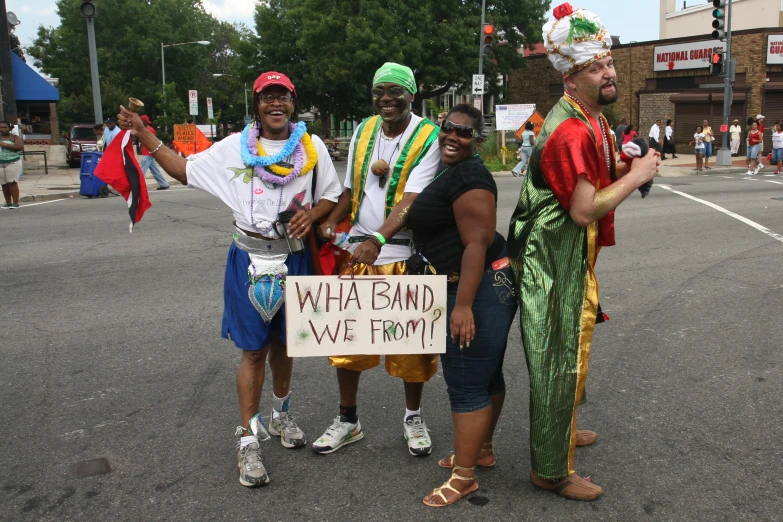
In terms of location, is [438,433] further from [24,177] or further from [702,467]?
[24,177]

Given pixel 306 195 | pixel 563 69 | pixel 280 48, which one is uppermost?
pixel 280 48

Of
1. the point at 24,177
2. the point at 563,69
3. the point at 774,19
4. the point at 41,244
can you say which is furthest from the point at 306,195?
the point at 774,19

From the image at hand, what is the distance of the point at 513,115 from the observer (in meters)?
24.6

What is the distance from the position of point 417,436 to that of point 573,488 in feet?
2.73

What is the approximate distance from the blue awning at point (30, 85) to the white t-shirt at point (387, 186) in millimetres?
27923

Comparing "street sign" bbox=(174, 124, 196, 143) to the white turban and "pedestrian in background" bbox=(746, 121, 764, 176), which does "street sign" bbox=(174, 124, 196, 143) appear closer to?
"pedestrian in background" bbox=(746, 121, 764, 176)

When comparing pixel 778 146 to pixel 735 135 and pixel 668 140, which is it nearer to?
pixel 735 135

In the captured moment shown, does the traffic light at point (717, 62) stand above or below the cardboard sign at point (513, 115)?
above

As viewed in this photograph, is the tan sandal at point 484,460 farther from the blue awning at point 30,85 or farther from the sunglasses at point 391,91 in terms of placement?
the blue awning at point 30,85

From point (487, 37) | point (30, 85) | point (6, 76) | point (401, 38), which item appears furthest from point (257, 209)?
point (401, 38)

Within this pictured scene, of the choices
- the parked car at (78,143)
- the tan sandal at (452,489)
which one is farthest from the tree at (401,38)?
the tan sandal at (452,489)

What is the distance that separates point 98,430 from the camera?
3840 millimetres

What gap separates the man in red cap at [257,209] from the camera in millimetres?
3336

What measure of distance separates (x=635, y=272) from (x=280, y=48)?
3464cm
